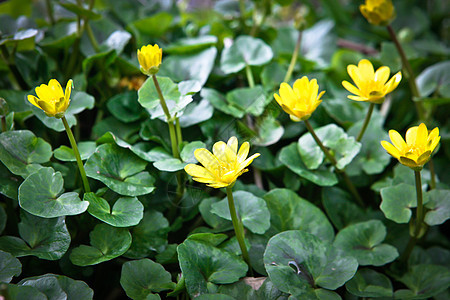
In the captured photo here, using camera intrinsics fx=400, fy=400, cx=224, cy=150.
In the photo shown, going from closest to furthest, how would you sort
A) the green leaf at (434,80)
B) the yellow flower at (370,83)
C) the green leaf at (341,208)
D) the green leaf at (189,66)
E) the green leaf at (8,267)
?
the green leaf at (8,267) < the yellow flower at (370,83) < the green leaf at (341,208) < the green leaf at (189,66) < the green leaf at (434,80)

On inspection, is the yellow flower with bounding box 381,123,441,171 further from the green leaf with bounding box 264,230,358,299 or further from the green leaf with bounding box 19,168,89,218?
the green leaf with bounding box 19,168,89,218

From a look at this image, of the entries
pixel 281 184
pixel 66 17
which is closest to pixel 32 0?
pixel 66 17

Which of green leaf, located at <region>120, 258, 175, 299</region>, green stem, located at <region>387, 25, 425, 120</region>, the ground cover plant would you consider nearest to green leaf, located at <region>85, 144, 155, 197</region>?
the ground cover plant

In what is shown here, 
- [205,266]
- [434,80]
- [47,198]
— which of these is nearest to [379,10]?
[434,80]

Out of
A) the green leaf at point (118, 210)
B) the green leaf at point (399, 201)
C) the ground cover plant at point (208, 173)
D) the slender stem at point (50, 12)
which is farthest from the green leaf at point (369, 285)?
the slender stem at point (50, 12)

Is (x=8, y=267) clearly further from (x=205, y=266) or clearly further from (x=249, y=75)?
(x=249, y=75)

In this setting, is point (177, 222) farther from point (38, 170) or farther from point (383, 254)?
point (383, 254)

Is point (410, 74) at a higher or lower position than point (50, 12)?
lower

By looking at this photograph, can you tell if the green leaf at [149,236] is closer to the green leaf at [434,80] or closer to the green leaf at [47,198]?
the green leaf at [47,198]
